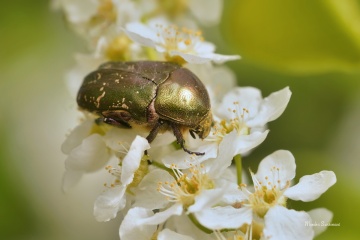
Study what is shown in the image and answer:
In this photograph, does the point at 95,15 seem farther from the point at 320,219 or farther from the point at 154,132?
the point at 320,219

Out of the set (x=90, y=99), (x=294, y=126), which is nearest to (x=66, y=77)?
(x=90, y=99)

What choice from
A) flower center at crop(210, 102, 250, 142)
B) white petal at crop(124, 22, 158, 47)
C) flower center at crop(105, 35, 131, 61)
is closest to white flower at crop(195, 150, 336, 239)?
flower center at crop(210, 102, 250, 142)

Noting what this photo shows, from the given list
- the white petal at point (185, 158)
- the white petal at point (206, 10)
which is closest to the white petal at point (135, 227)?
the white petal at point (185, 158)

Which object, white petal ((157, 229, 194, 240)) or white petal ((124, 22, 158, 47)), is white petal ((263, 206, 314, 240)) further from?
white petal ((124, 22, 158, 47))

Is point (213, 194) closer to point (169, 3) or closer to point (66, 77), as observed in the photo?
point (66, 77)

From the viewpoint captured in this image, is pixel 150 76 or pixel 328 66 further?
pixel 328 66

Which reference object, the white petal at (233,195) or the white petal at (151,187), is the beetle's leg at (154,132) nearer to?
the white petal at (151,187)

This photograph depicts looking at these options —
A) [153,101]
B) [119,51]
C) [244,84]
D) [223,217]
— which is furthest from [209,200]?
[244,84]
